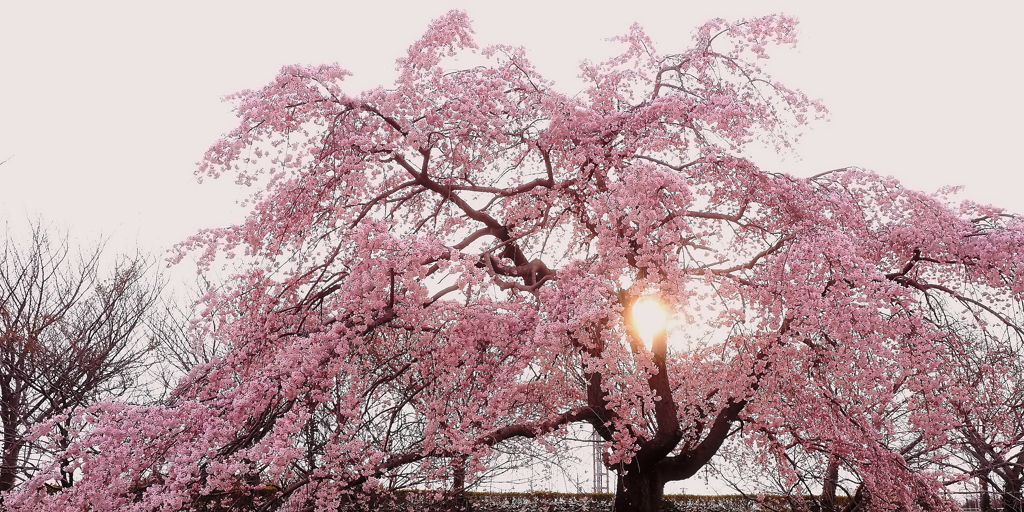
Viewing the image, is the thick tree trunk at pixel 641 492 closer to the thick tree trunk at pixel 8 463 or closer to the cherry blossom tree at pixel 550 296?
the cherry blossom tree at pixel 550 296

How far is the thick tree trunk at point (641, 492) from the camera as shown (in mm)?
6355

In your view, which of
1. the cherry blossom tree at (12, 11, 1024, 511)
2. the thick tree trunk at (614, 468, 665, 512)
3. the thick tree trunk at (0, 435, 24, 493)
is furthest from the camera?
the thick tree trunk at (0, 435, 24, 493)

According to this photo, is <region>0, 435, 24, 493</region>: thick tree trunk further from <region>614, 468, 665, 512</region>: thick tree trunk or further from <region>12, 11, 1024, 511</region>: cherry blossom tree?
<region>614, 468, 665, 512</region>: thick tree trunk

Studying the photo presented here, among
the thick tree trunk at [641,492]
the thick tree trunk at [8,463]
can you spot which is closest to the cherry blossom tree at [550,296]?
the thick tree trunk at [641,492]

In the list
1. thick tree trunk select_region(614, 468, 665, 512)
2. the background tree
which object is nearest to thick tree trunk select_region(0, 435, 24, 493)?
the background tree

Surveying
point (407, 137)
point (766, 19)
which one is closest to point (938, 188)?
point (766, 19)

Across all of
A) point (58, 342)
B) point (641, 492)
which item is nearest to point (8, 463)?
point (58, 342)

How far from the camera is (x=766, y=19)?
20.7ft

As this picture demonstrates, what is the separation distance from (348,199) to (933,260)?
199 inches

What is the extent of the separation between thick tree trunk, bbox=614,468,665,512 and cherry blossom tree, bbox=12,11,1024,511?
3 centimetres

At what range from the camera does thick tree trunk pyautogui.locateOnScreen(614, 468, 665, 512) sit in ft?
20.9

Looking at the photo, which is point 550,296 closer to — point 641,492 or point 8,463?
point 641,492

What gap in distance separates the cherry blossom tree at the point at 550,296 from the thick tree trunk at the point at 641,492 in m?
0.03

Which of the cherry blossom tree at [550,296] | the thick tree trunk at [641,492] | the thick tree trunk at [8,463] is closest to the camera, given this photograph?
the cherry blossom tree at [550,296]
